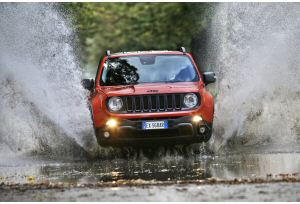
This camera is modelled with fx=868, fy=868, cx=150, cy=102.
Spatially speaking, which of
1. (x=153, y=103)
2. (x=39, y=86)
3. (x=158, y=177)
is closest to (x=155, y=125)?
(x=153, y=103)

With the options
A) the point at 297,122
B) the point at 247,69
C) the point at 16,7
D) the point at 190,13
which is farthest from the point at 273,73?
the point at 190,13

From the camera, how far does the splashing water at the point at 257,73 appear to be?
17.0 metres

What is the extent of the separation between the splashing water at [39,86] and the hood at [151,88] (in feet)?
5.12

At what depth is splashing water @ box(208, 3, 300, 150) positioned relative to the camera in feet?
55.9

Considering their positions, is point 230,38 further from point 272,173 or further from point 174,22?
point 174,22

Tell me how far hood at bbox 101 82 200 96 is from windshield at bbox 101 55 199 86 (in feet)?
0.91

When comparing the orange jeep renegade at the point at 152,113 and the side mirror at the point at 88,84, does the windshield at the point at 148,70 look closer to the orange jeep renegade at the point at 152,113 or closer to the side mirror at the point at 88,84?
the orange jeep renegade at the point at 152,113

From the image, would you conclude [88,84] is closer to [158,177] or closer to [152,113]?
[152,113]

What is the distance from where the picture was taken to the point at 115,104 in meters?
14.5

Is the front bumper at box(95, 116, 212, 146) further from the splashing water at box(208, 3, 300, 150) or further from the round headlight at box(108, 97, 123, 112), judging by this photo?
the splashing water at box(208, 3, 300, 150)

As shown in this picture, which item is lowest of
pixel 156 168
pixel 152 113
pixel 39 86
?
pixel 156 168

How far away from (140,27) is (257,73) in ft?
89.3

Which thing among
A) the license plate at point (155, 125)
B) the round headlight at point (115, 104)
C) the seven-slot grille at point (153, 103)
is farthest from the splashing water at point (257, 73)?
the round headlight at point (115, 104)

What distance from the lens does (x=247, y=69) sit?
19641 millimetres
